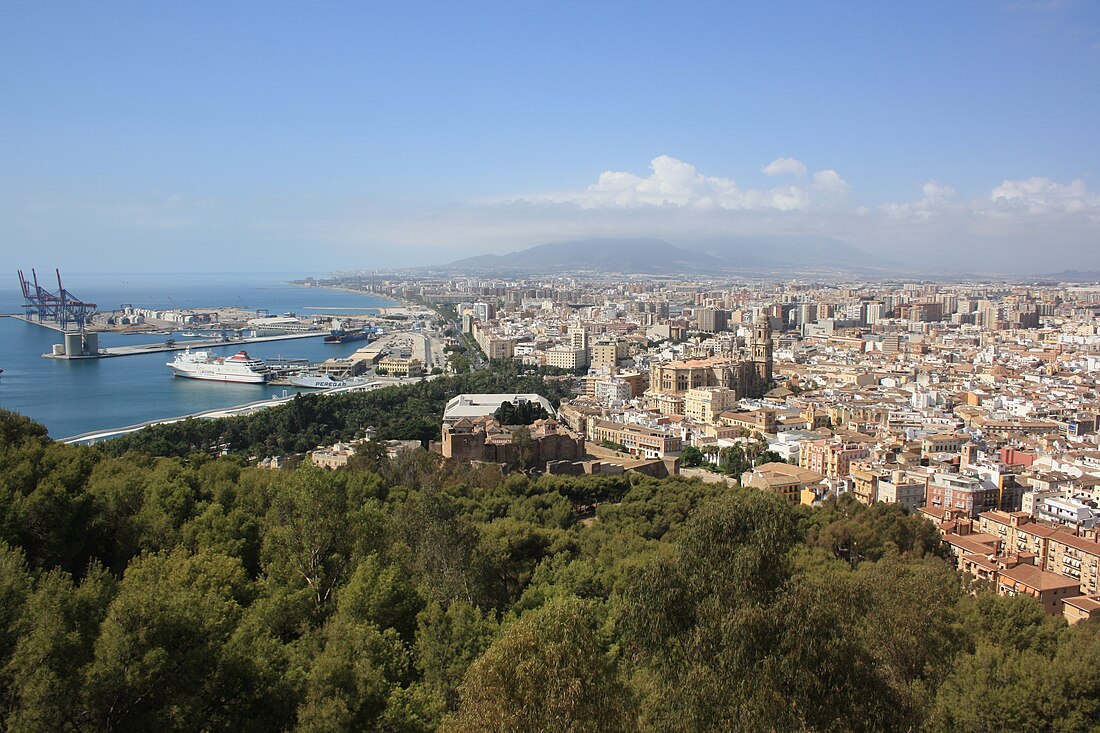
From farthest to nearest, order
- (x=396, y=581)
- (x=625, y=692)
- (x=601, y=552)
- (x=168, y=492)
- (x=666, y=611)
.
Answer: (x=601, y=552) < (x=168, y=492) < (x=396, y=581) < (x=666, y=611) < (x=625, y=692)

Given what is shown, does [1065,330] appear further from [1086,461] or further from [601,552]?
[601,552]

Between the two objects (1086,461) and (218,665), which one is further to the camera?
(1086,461)

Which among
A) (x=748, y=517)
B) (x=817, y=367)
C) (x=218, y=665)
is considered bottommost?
(x=817, y=367)

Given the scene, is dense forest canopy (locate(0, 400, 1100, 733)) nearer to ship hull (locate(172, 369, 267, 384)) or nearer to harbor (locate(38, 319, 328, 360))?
ship hull (locate(172, 369, 267, 384))

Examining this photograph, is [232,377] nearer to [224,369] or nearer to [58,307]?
[224,369]

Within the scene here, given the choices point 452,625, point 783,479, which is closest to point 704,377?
point 783,479

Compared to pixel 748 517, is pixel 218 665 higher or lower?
lower

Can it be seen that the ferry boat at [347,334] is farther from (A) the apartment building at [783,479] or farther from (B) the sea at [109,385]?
(A) the apartment building at [783,479]

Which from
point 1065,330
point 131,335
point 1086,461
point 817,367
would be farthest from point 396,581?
point 131,335
